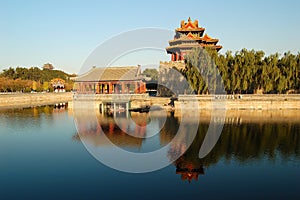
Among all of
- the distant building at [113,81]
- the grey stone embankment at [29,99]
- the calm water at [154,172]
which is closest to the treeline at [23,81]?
the grey stone embankment at [29,99]

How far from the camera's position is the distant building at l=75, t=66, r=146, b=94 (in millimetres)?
42781

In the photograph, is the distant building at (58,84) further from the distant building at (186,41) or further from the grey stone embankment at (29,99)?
the distant building at (186,41)

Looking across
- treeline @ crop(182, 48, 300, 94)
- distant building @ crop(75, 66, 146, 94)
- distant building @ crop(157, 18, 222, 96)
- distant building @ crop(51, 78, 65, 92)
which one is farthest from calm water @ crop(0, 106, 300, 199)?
distant building @ crop(51, 78, 65, 92)

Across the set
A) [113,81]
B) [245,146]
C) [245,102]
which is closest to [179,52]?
[113,81]

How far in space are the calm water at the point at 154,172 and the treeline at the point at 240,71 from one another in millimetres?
11350

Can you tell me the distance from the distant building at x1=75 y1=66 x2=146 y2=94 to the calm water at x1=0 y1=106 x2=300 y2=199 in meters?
18.2

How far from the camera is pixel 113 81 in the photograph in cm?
4334

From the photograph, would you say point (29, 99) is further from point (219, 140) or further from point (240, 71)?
point (219, 140)

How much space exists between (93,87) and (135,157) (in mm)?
30129

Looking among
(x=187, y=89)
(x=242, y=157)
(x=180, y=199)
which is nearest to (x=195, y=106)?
(x=187, y=89)

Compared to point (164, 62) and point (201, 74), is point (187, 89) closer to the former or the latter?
point (201, 74)

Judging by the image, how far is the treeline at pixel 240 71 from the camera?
116 feet

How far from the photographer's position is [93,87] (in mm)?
45188

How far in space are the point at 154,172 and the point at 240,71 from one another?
25.7 metres
